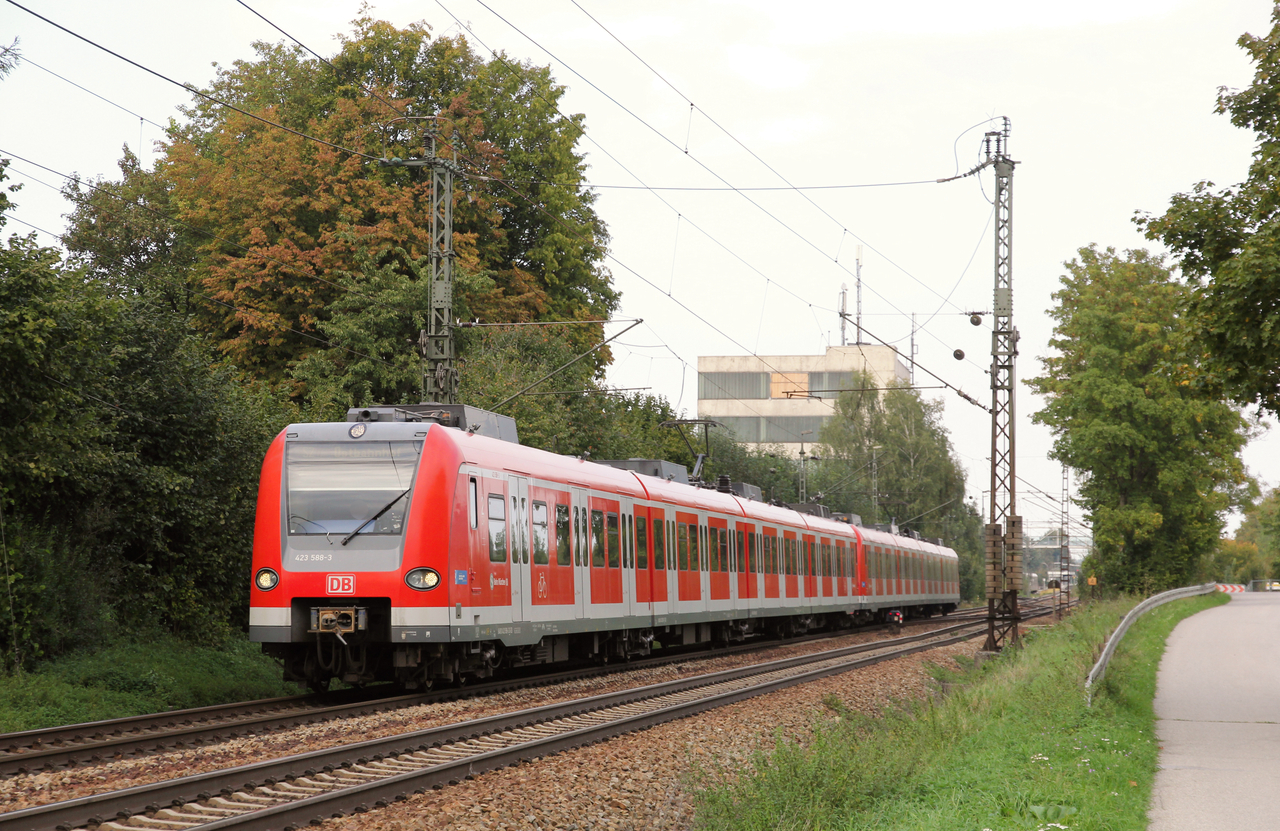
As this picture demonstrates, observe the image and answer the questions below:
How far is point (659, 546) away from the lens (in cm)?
2262

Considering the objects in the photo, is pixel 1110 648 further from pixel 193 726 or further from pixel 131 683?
pixel 131 683

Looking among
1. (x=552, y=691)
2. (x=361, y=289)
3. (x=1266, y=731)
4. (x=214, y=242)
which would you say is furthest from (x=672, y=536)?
(x=214, y=242)

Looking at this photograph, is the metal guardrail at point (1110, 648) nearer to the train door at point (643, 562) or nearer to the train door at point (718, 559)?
the train door at point (643, 562)

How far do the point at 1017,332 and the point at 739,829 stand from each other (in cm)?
1758

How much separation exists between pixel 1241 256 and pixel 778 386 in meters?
87.4

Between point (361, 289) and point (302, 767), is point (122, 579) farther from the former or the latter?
point (361, 289)

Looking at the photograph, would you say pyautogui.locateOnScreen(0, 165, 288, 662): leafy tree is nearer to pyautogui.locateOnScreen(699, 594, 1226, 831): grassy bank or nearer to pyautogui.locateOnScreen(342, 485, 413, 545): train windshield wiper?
pyautogui.locateOnScreen(342, 485, 413, 545): train windshield wiper

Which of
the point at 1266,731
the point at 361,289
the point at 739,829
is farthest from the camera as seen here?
the point at 361,289

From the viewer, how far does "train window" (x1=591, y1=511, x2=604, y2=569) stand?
64.5 feet

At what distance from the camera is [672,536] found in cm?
2341

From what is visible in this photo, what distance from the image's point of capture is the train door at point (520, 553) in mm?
16750

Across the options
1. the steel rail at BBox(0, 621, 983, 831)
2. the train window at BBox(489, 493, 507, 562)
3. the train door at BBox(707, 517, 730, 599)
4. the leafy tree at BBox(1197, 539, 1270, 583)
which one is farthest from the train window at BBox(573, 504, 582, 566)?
the leafy tree at BBox(1197, 539, 1270, 583)

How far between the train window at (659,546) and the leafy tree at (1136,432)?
85.1ft

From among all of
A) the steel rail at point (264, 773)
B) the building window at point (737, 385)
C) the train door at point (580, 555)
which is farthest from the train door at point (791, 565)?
the building window at point (737, 385)
